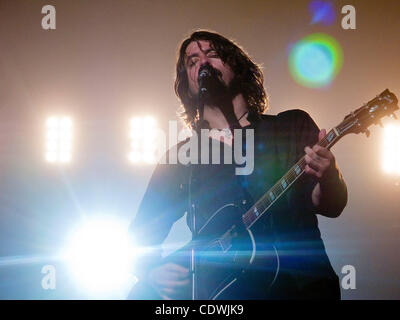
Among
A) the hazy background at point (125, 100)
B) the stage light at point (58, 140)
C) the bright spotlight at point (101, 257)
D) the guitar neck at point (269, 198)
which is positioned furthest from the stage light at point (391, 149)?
the stage light at point (58, 140)

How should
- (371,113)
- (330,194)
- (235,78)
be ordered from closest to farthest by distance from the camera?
(371,113) → (330,194) → (235,78)

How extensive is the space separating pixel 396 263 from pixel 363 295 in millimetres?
268

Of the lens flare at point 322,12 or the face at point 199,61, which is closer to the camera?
the face at point 199,61

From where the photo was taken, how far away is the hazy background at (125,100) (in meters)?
2.51

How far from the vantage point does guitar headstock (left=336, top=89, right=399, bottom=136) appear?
174 cm

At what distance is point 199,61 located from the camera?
2496 mm

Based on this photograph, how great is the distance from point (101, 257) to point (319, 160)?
4.62 feet

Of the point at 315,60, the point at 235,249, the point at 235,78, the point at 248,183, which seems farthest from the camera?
the point at 315,60

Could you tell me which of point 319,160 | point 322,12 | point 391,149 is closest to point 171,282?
point 319,160

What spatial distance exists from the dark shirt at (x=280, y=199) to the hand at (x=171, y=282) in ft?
0.33

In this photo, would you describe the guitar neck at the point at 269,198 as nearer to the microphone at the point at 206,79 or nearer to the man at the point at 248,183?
the man at the point at 248,183

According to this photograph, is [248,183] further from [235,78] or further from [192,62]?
[192,62]

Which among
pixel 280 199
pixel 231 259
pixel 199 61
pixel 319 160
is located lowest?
pixel 231 259

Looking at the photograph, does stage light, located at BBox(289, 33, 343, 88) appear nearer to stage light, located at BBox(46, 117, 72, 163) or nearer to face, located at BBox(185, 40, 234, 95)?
face, located at BBox(185, 40, 234, 95)
